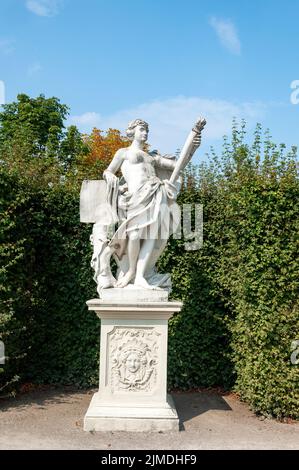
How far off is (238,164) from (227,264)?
5.50 feet

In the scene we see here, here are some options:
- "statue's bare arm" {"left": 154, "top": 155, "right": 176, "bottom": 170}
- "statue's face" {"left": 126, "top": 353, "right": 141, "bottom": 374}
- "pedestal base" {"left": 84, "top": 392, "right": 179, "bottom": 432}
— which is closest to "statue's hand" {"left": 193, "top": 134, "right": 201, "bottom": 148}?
"statue's bare arm" {"left": 154, "top": 155, "right": 176, "bottom": 170}

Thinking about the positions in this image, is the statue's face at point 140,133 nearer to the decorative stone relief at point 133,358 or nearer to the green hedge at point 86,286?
the green hedge at point 86,286

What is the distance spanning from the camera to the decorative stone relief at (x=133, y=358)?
473 centimetres

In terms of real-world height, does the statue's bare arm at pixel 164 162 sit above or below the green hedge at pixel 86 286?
above

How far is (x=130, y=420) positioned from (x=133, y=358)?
0.60 metres

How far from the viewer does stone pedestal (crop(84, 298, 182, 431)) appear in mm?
4652

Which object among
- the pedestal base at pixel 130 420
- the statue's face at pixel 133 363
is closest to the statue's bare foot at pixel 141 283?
the statue's face at pixel 133 363

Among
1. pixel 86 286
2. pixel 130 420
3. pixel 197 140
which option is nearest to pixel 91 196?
pixel 197 140

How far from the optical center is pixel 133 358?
4746mm

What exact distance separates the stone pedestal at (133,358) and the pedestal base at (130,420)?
0.01 m

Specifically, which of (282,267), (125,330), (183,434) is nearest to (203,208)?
(282,267)

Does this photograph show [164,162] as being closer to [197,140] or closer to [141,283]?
[197,140]
